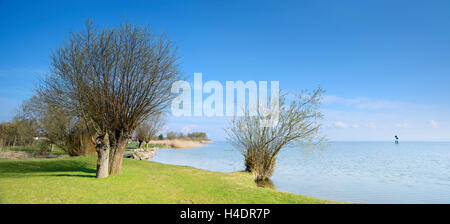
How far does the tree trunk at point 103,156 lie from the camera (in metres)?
10.5

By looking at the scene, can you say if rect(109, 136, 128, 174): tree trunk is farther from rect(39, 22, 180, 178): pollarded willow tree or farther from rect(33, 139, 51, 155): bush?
rect(33, 139, 51, 155): bush

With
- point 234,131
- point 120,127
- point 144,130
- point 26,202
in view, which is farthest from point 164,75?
point 144,130

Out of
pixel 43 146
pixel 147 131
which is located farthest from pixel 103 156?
pixel 147 131

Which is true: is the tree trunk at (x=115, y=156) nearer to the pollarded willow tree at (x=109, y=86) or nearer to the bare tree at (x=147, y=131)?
the pollarded willow tree at (x=109, y=86)

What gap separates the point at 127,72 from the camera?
36.2 feet

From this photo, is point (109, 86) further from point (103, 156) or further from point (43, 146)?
point (43, 146)

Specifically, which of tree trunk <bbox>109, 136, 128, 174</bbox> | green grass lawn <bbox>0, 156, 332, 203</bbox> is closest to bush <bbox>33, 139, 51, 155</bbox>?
green grass lawn <bbox>0, 156, 332, 203</bbox>

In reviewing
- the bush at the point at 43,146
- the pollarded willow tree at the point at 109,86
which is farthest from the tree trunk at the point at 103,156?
the bush at the point at 43,146

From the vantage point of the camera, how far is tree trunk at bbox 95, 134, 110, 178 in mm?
10477

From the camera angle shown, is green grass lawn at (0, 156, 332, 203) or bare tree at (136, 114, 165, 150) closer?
green grass lawn at (0, 156, 332, 203)

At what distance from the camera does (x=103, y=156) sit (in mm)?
10531

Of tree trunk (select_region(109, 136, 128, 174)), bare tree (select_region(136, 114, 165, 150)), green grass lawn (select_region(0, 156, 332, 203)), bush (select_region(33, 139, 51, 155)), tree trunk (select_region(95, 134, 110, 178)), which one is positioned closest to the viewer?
green grass lawn (select_region(0, 156, 332, 203))

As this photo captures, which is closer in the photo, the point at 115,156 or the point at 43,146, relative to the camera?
the point at 115,156
